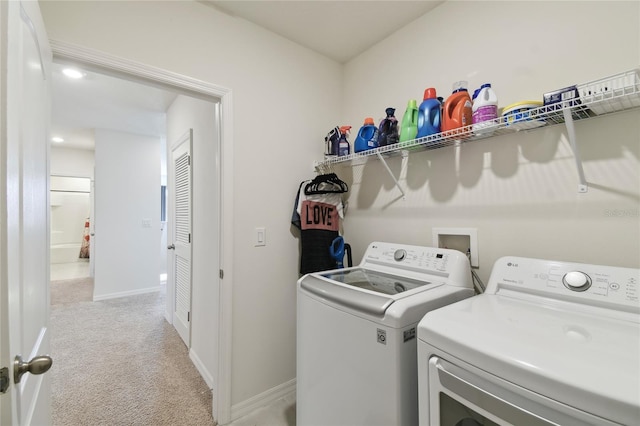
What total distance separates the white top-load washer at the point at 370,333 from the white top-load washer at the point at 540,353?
0.11 metres

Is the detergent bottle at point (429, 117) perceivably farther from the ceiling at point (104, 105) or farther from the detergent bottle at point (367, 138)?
the ceiling at point (104, 105)

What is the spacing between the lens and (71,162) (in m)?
5.52

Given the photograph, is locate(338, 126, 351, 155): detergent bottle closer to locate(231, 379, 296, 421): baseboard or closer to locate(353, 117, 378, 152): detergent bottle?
locate(353, 117, 378, 152): detergent bottle

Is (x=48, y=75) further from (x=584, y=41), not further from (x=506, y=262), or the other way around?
(x=584, y=41)

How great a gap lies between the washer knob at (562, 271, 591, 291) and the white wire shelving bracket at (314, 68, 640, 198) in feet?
1.23

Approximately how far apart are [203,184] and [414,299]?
6.24ft

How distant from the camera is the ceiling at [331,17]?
1.64 metres

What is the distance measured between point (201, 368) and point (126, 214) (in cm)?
303

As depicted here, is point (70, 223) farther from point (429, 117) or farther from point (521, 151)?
point (521, 151)

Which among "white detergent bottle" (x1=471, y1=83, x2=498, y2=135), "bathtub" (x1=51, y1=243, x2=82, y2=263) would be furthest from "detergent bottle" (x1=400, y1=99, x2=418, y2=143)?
"bathtub" (x1=51, y1=243, x2=82, y2=263)

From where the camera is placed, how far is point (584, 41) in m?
1.15

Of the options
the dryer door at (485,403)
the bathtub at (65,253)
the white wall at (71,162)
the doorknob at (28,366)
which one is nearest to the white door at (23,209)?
the doorknob at (28,366)

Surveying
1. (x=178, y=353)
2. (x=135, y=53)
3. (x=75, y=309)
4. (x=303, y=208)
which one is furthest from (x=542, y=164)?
(x=75, y=309)

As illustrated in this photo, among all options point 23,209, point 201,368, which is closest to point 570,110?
point 23,209
